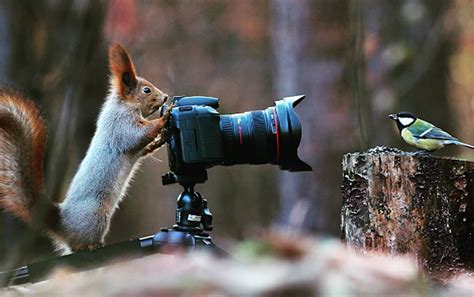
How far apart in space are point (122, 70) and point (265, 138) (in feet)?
2.13

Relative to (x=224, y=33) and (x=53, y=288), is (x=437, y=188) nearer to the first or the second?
(x=53, y=288)

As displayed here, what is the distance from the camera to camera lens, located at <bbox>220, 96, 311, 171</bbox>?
97.0 inches

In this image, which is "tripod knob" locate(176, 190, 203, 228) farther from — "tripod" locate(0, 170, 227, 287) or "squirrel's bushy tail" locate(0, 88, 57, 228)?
"squirrel's bushy tail" locate(0, 88, 57, 228)

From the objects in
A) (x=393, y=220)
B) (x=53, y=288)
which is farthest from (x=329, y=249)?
(x=393, y=220)

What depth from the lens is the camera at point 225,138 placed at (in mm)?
2389

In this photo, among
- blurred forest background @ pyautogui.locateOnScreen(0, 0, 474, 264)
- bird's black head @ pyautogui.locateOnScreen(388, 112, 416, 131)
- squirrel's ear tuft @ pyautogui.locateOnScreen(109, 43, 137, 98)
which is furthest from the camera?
blurred forest background @ pyautogui.locateOnScreen(0, 0, 474, 264)

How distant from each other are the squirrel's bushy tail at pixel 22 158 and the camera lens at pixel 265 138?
0.61 metres

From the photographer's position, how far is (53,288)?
83 cm

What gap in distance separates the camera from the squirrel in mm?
151

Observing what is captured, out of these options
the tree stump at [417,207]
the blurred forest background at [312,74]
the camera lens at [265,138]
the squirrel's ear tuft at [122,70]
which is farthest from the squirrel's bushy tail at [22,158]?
the tree stump at [417,207]

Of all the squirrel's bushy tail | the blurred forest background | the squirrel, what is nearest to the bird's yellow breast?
the squirrel

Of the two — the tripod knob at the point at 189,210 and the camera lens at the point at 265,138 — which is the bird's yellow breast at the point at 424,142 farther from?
the tripod knob at the point at 189,210

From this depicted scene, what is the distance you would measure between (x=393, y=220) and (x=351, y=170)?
217 mm

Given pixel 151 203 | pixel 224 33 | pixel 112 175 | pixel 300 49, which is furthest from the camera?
pixel 224 33
